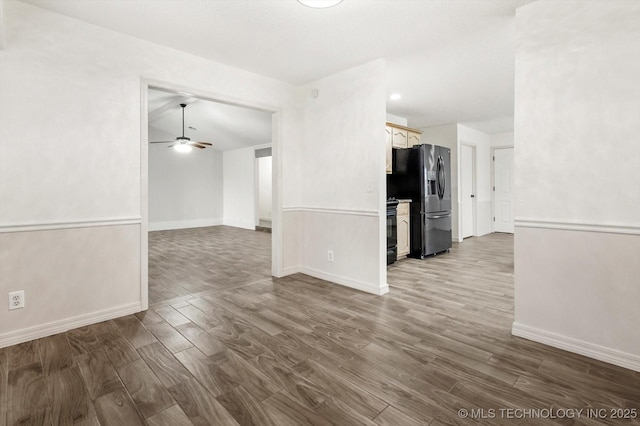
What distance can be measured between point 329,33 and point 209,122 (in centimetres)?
611

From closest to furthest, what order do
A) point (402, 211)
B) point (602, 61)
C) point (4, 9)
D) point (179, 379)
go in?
point (179, 379), point (602, 61), point (4, 9), point (402, 211)

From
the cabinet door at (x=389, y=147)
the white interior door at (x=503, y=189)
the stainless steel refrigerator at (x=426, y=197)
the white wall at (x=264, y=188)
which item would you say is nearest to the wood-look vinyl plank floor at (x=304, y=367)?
the stainless steel refrigerator at (x=426, y=197)

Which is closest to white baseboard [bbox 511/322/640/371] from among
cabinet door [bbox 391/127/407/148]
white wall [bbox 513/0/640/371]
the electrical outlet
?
white wall [bbox 513/0/640/371]

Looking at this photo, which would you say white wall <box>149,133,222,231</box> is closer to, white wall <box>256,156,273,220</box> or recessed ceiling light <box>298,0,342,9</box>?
white wall <box>256,156,273,220</box>

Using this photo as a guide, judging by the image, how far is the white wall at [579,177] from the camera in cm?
197

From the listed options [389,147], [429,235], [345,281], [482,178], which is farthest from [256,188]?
[345,281]

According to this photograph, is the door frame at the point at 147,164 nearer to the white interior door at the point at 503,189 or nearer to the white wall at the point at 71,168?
the white wall at the point at 71,168

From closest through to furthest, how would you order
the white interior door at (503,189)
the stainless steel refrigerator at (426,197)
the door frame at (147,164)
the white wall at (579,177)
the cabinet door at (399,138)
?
the white wall at (579,177)
the door frame at (147,164)
the stainless steel refrigerator at (426,197)
the cabinet door at (399,138)
the white interior door at (503,189)

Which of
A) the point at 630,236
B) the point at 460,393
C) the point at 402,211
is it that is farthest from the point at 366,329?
the point at 402,211

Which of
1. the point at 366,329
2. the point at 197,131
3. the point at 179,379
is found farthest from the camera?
the point at 197,131

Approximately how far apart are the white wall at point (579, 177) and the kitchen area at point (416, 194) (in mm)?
2487

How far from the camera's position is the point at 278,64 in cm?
347

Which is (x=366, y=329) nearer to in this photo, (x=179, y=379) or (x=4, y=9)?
(x=179, y=379)

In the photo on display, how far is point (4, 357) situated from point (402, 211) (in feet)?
15.1
